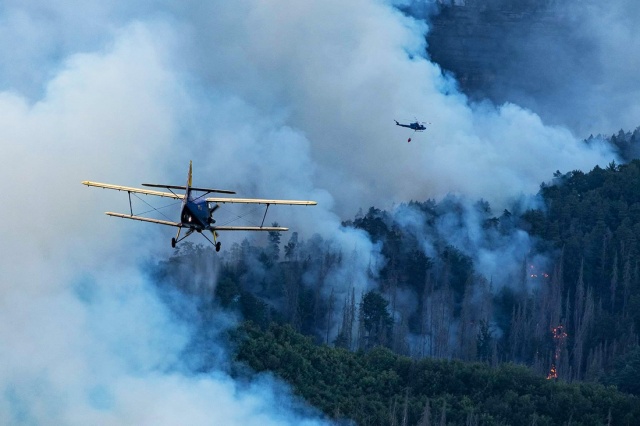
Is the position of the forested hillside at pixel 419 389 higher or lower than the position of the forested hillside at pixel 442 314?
lower

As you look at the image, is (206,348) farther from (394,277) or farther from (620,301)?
(620,301)

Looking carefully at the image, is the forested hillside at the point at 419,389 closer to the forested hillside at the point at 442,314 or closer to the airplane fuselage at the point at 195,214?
the forested hillside at the point at 442,314

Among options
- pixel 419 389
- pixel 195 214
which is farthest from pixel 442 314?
pixel 195 214

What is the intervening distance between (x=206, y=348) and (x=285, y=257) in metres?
A: 46.2

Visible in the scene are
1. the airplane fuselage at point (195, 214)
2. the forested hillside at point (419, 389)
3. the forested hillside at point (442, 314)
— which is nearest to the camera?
the airplane fuselage at point (195, 214)

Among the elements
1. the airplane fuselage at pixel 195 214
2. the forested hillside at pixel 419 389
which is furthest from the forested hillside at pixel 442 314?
the airplane fuselage at pixel 195 214

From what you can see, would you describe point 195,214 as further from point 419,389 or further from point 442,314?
point 442,314

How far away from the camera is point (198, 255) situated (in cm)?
17988

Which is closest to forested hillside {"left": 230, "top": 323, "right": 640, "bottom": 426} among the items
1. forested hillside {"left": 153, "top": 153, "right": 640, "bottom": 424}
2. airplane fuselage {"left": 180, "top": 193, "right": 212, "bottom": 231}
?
forested hillside {"left": 153, "top": 153, "right": 640, "bottom": 424}

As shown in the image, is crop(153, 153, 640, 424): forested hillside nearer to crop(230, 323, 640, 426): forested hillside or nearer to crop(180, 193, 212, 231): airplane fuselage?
crop(230, 323, 640, 426): forested hillside

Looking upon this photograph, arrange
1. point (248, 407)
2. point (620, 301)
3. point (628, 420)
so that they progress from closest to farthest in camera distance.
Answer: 1. point (248, 407)
2. point (628, 420)
3. point (620, 301)

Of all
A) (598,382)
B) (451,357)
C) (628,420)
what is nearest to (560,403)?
(628,420)

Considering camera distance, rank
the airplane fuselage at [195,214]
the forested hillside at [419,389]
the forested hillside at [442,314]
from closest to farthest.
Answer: the airplane fuselage at [195,214], the forested hillside at [419,389], the forested hillside at [442,314]

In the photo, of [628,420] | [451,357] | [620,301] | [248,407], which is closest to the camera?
[248,407]
